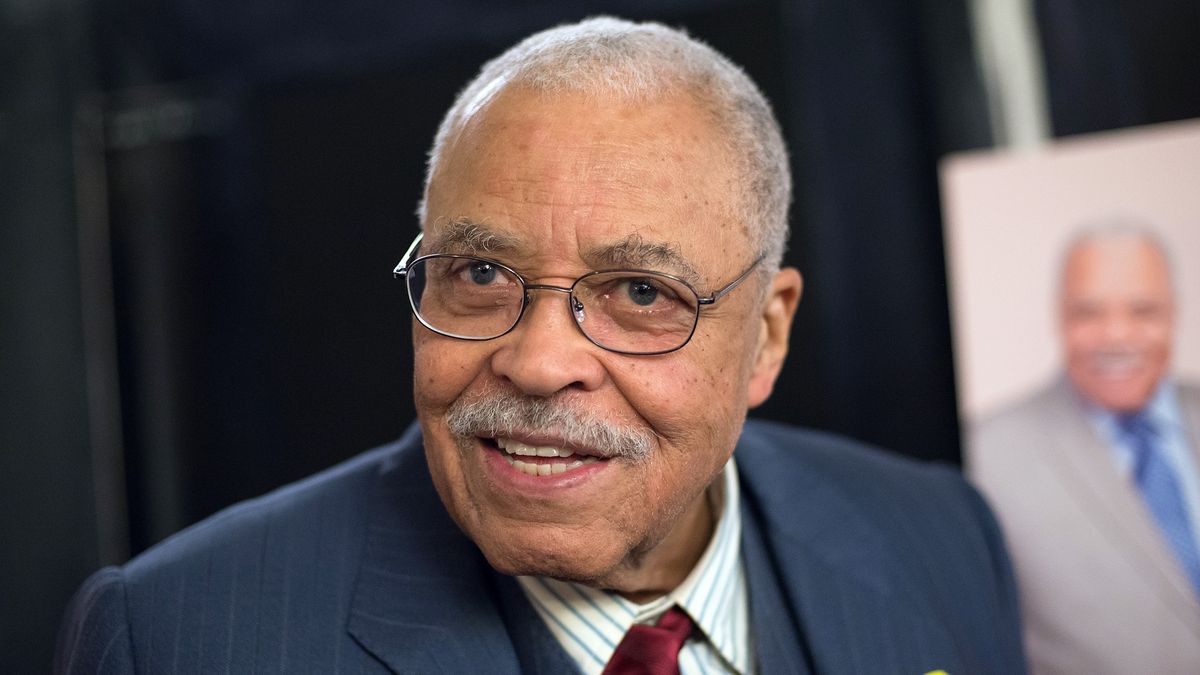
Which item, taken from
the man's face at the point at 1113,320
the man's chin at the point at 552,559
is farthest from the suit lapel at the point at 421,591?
the man's face at the point at 1113,320

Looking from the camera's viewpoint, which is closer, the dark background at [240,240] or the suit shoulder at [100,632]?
the suit shoulder at [100,632]

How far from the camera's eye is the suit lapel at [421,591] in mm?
1558

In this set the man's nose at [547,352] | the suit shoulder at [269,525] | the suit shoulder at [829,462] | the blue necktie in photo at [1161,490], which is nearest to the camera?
the man's nose at [547,352]

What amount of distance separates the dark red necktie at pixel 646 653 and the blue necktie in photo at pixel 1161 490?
1.19m

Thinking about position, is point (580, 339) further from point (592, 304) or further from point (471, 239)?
point (471, 239)

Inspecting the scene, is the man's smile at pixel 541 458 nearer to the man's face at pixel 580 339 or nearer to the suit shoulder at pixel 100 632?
the man's face at pixel 580 339

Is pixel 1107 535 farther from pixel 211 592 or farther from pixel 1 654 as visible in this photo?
pixel 1 654

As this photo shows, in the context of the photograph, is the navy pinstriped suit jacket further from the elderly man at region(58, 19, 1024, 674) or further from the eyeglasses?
the eyeglasses

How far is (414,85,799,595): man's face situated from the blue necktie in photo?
3.93ft

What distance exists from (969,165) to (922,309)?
34cm

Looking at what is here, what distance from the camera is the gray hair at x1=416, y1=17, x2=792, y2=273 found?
1548mm

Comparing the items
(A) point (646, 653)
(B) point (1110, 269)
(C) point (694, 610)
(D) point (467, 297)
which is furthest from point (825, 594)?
(B) point (1110, 269)

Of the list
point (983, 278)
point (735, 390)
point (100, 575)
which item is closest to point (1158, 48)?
point (983, 278)

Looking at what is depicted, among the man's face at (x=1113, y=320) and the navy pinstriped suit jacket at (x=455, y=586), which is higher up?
the man's face at (x=1113, y=320)
